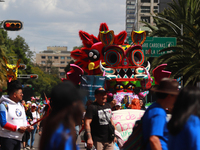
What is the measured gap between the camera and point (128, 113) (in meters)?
7.93

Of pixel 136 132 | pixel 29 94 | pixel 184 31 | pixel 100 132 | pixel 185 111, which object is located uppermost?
pixel 184 31

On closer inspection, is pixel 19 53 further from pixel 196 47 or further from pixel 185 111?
pixel 185 111

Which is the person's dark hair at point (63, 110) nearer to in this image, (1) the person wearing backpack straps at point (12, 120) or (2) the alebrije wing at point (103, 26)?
(1) the person wearing backpack straps at point (12, 120)

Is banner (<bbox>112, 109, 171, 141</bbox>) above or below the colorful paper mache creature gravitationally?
below

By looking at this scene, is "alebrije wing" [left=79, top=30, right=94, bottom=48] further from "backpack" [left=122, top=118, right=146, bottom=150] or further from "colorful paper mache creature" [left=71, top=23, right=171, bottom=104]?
"backpack" [left=122, top=118, right=146, bottom=150]

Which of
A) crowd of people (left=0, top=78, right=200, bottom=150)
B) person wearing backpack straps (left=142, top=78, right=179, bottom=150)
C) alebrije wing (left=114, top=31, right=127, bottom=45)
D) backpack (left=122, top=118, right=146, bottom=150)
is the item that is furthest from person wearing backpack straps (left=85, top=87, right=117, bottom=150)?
alebrije wing (left=114, top=31, right=127, bottom=45)

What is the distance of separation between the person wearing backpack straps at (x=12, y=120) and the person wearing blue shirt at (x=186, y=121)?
3.39 meters

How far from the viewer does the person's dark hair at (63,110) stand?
2.94 m

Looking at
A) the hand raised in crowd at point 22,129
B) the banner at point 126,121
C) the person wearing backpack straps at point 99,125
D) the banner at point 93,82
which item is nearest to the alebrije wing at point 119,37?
the banner at point 93,82

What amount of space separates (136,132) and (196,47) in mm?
15845

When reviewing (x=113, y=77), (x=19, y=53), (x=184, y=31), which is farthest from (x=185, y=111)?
(x=19, y=53)

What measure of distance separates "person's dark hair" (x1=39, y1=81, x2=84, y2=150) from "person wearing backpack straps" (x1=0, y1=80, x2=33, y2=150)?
3313mm

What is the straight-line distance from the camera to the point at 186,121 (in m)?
3.32

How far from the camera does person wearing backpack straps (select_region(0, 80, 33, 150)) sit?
622 centimetres
